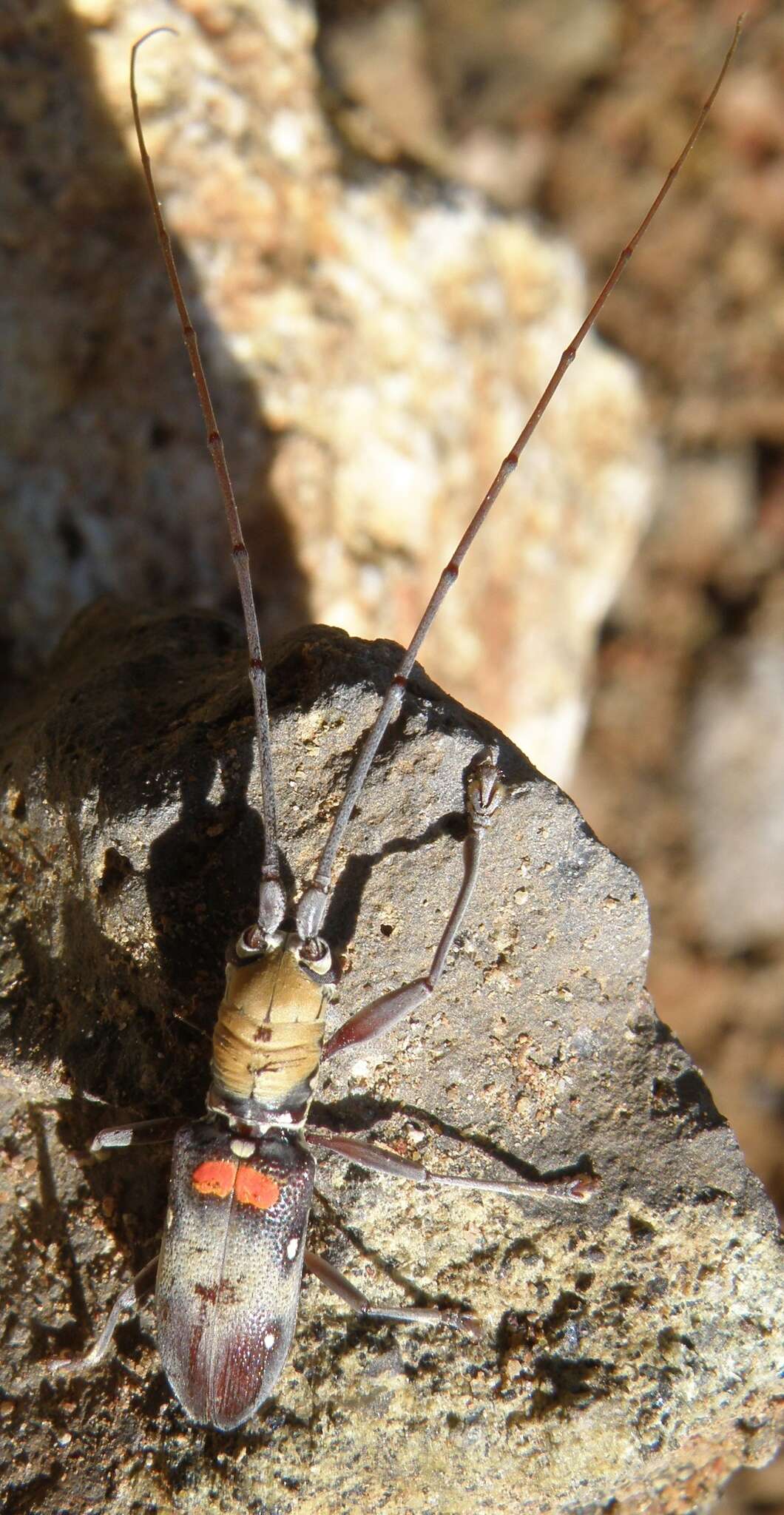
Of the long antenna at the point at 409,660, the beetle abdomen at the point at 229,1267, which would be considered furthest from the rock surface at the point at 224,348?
the beetle abdomen at the point at 229,1267

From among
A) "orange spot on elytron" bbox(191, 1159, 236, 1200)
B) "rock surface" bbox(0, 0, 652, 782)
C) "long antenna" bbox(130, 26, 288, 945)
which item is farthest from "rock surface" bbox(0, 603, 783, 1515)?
"rock surface" bbox(0, 0, 652, 782)

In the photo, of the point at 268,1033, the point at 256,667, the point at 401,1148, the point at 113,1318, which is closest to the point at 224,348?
the point at 256,667

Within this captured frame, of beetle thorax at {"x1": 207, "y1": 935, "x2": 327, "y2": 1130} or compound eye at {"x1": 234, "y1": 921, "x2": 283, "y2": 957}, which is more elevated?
compound eye at {"x1": 234, "y1": 921, "x2": 283, "y2": 957}

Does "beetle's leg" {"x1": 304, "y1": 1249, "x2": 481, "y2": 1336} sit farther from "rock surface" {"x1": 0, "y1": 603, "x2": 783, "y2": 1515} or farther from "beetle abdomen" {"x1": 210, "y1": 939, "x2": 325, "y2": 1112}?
"beetle abdomen" {"x1": 210, "y1": 939, "x2": 325, "y2": 1112}

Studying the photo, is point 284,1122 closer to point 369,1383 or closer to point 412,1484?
point 369,1383

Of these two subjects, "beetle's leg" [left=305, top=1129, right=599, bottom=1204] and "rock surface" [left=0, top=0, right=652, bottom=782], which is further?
"rock surface" [left=0, top=0, right=652, bottom=782]

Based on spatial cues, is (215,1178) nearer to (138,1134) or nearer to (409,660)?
(138,1134)
